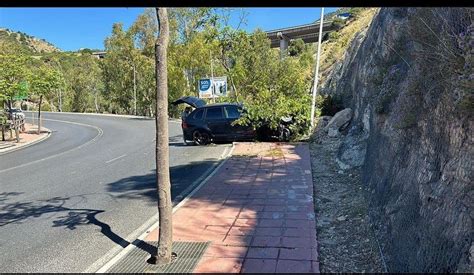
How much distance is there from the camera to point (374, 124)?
8883mm

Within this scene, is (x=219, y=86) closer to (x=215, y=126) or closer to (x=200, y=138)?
(x=200, y=138)

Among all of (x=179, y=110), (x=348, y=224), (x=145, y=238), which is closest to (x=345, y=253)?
(x=348, y=224)

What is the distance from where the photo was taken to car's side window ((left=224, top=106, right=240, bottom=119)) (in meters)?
17.3

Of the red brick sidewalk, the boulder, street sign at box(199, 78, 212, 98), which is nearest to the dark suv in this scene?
the boulder

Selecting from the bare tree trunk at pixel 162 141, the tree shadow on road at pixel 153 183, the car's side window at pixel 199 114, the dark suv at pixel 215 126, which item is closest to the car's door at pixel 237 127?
the dark suv at pixel 215 126

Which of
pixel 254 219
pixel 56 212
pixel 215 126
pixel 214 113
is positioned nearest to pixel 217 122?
pixel 215 126

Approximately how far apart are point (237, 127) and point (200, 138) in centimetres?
170

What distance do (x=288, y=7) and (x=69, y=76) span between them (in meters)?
65.1

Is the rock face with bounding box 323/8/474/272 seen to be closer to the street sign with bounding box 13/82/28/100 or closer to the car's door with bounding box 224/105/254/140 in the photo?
the car's door with bounding box 224/105/254/140

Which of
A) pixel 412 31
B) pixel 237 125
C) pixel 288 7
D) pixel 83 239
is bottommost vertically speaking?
pixel 83 239

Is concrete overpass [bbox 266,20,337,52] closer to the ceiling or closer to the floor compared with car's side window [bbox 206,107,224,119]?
closer to the ceiling

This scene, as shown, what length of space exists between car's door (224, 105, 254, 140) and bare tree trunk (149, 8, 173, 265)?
11368 millimetres

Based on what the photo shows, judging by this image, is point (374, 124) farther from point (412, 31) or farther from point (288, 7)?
point (288, 7)

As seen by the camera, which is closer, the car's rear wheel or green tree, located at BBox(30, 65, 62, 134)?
the car's rear wheel
